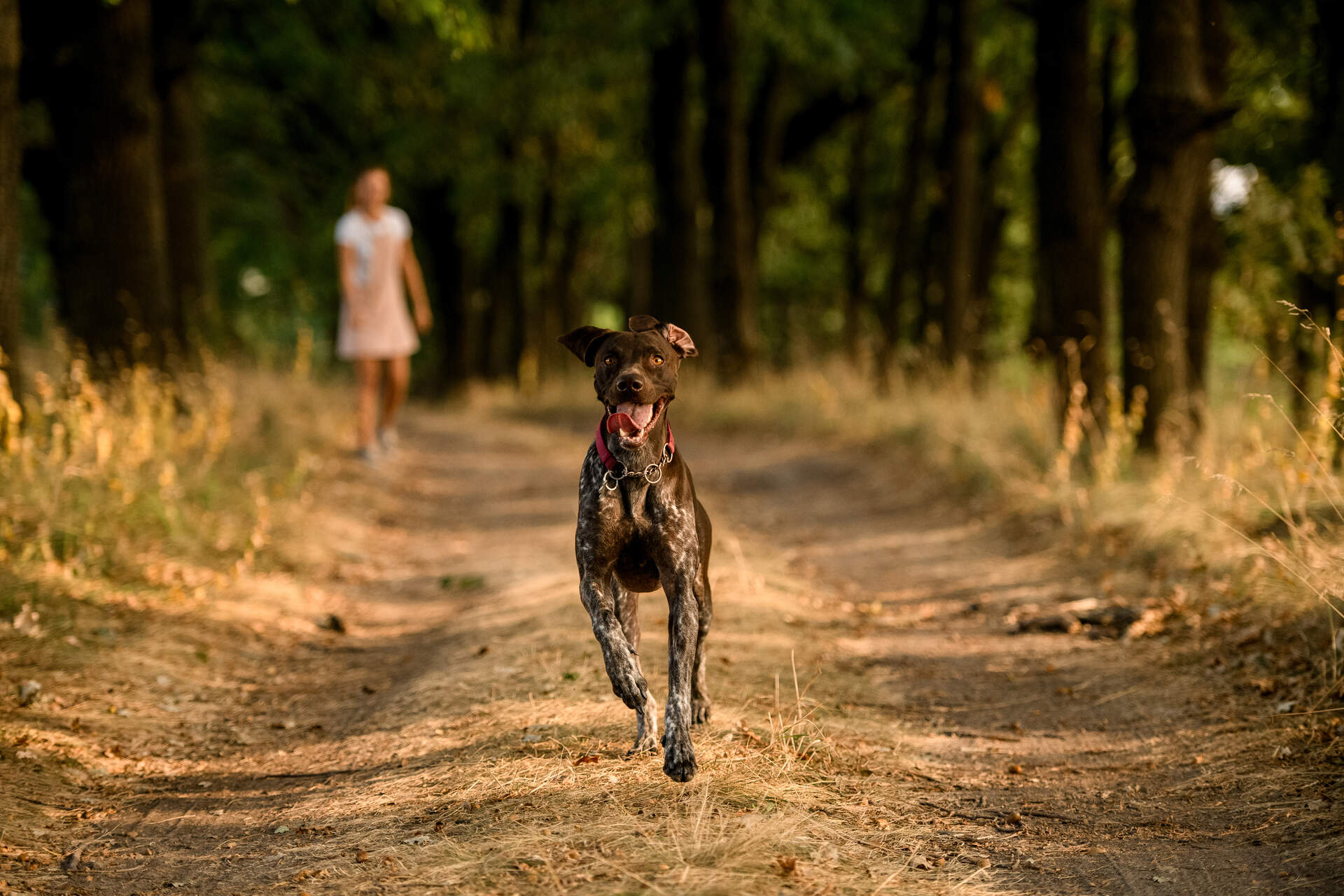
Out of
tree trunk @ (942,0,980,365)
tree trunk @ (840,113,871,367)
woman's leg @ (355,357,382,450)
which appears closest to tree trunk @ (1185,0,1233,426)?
tree trunk @ (942,0,980,365)

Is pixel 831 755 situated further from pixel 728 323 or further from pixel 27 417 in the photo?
pixel 728 323

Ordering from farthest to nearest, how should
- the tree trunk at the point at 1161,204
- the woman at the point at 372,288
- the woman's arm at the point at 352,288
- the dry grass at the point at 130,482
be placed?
the woman at the point at 372,288 → the woman's arm at the point at 352,288 → the tree trunk at the point at 1161,204 → the dry grass at the point at 130,482

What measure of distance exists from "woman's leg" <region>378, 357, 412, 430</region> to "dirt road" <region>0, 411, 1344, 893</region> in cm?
355

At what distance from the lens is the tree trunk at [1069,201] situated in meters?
9.96

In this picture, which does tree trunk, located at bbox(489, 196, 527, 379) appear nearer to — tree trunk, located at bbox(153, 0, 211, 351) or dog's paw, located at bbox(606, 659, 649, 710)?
tree trunk, located at bbox(153, 0, 211, 351)

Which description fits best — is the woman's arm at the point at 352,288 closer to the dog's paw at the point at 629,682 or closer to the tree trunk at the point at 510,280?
the dog's paw at the point at 629,682

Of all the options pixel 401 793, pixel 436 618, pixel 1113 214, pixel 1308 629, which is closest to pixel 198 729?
pixel 401 793

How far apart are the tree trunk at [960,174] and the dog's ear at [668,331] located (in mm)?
11374

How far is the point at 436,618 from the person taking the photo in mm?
7098

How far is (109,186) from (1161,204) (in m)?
8.68

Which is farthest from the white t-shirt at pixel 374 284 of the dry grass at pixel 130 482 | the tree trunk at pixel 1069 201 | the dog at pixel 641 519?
the dog at pixel 641 519

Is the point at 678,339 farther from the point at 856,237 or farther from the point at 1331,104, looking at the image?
the point at 856,237

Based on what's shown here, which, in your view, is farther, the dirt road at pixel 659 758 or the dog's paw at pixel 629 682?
the dog's paw at pixel 629 682

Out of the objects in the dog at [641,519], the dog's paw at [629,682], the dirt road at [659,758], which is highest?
the dog at [641,519]
